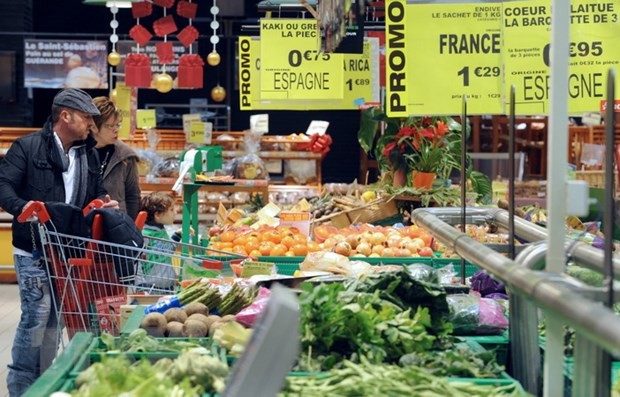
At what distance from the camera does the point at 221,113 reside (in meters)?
16.7

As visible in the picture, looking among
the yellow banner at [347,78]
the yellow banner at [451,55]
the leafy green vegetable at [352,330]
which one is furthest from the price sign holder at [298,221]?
the leafy green vegetable at [352,330]

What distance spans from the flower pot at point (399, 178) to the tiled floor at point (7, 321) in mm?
3362

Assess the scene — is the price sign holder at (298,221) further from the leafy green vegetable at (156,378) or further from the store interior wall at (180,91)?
the store interior wall at (180,91)

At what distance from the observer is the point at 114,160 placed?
21.0 ft

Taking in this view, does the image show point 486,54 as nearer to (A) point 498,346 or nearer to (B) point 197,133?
(A) point 498,346

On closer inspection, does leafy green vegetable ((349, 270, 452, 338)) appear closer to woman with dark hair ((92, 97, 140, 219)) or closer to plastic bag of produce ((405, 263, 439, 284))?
plastic bag of produce ((405, 263, 439, 284))

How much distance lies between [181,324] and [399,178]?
469 cm

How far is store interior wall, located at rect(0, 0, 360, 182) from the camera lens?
1586cm

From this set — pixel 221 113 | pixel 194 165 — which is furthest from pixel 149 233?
pixel 221 113

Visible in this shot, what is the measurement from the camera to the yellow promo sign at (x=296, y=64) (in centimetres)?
814

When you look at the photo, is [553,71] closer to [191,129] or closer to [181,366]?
[181,366]

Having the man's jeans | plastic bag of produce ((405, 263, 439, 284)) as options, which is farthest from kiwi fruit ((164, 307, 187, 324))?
the man's jeans

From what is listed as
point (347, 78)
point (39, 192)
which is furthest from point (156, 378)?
point (347, 78)

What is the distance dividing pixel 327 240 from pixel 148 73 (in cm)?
650
